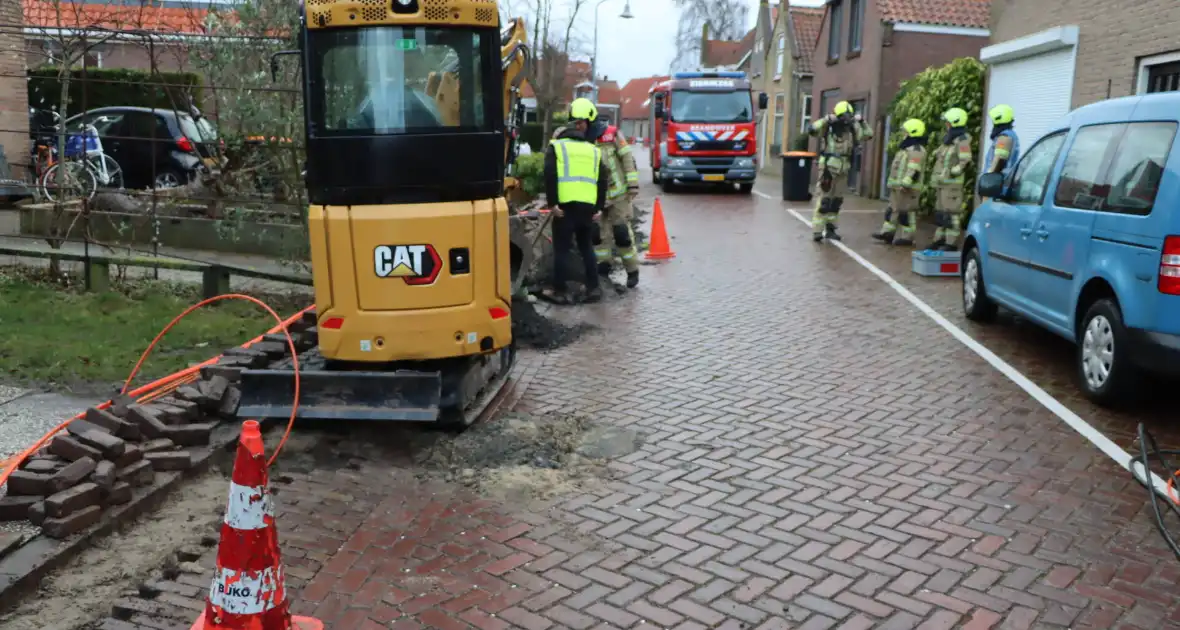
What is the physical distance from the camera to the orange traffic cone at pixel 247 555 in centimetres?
316

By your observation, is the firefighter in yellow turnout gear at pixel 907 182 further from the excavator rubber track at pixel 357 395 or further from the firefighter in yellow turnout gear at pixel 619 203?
the excavator rubber track at pixel 357 395

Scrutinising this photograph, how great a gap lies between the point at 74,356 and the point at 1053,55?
40.7 ft

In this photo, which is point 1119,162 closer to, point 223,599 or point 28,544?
point 223,599

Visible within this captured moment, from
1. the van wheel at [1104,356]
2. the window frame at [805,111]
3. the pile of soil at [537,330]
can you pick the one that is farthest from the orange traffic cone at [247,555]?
the window frame at [805,111]

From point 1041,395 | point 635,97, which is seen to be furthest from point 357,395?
point 635,97

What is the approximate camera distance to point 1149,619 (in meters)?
3.70

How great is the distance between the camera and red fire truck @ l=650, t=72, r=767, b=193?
23.3 m

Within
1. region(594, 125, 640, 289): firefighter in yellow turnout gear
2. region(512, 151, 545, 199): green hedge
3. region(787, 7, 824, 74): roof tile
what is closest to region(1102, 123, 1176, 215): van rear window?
region(594, 125, 640, 289): firefighter in yellow turnout gear

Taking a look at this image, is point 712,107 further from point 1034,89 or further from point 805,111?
point 805,111

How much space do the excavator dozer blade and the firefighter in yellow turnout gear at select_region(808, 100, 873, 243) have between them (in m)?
10.2

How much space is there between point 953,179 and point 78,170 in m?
10.7

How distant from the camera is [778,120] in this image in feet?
125

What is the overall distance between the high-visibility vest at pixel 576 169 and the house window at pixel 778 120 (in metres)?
28.6

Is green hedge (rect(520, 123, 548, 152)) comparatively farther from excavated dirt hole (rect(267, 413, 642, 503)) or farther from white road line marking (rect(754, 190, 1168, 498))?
excavated dirt hole (rect(267, 413, 642, 503))
